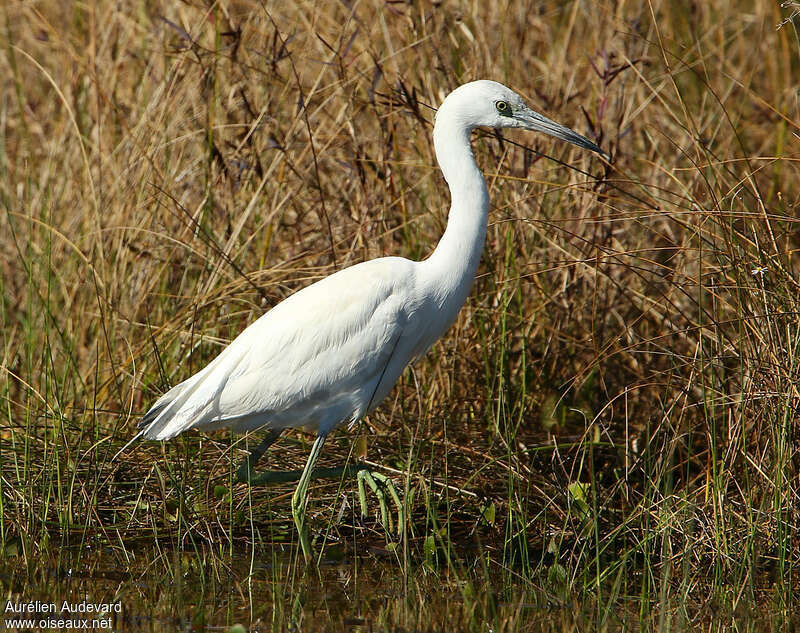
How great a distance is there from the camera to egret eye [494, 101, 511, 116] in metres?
3.80

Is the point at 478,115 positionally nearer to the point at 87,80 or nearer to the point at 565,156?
the point at 565,156

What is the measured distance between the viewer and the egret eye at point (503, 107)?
3.80 m

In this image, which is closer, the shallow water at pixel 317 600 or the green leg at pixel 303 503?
the shallow water at pixel 317 600

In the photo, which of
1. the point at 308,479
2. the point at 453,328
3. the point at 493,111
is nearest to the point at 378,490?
the point at 308,479

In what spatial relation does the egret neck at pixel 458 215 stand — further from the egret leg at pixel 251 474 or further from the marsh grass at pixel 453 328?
the egret leg at pixel 251 474

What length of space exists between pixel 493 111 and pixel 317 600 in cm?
183

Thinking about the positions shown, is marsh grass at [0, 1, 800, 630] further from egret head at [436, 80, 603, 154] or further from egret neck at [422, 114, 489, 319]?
egret neck at [422, 114, 489, 319]

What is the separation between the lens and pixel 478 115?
3779 mm

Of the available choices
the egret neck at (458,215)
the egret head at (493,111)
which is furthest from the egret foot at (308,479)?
the egret head at (493,111)

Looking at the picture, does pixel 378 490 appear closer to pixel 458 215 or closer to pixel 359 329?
pixel 359 329

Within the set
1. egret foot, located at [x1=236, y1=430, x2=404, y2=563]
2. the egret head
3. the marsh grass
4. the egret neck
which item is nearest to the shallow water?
the marsh grass

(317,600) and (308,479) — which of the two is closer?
(317,600)

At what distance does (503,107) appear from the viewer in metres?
3.81

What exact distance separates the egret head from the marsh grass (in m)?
0.14
